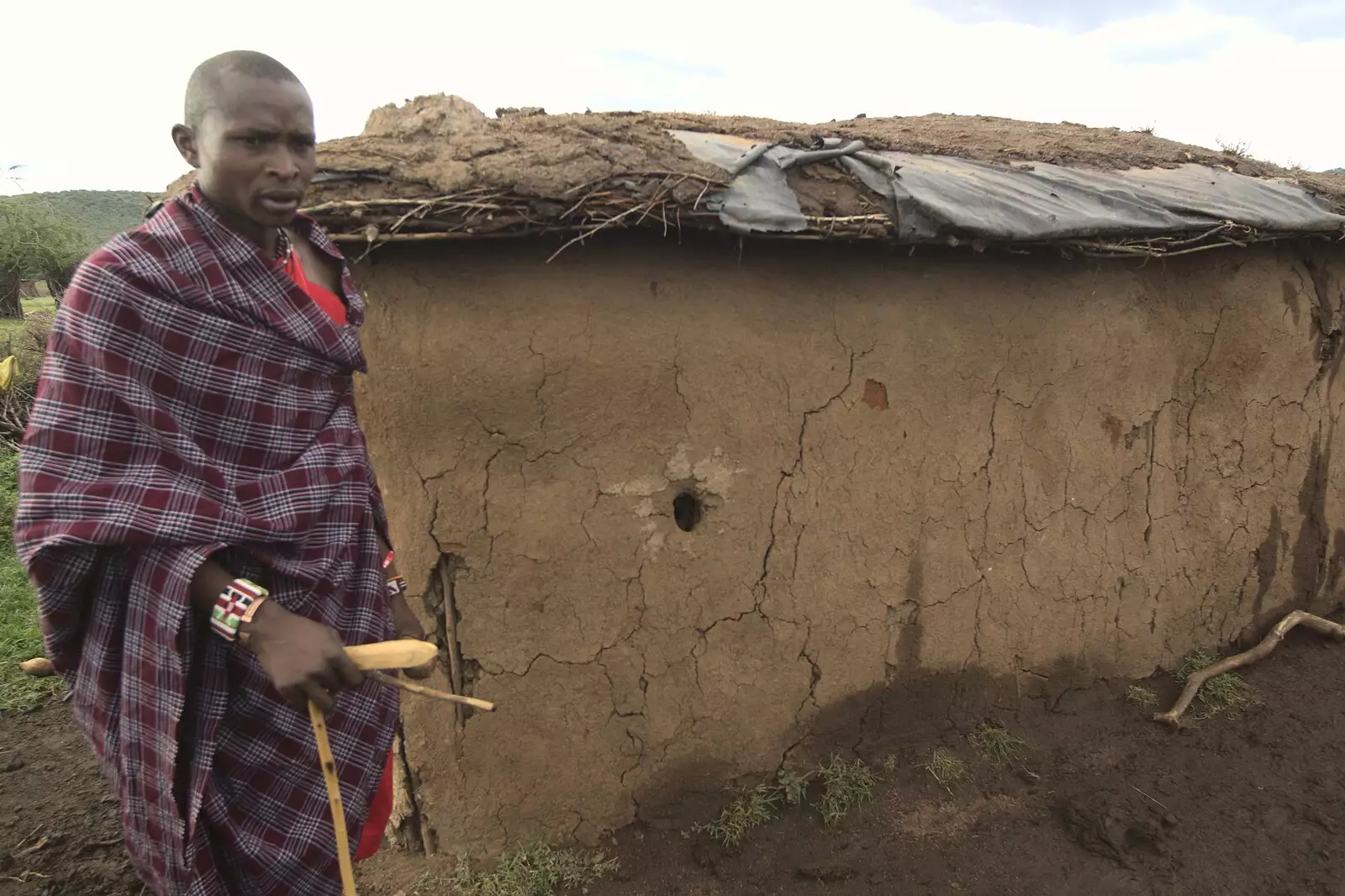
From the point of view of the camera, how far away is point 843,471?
304cm

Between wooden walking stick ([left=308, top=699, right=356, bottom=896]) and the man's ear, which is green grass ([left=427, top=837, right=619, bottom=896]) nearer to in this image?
wooden walking stick ([left=308, top=699, right=356, bottom=896])

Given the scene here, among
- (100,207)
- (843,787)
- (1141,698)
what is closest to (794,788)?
(843,787)

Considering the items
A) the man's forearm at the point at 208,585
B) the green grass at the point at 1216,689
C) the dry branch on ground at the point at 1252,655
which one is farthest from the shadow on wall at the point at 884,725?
the man's forearm at the point at 208,585

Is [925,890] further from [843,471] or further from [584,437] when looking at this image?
[584,437]

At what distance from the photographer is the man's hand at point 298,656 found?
1.34m

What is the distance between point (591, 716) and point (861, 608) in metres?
1.08

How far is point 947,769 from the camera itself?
10.7ft

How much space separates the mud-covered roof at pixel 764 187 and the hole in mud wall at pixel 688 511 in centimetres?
92

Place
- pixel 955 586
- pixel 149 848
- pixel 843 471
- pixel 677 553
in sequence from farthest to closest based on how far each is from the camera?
pixel 955 586 → pixel 843 471 → pixel 677 553 → pixel 149 848

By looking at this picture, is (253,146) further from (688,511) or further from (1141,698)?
(1141,698)

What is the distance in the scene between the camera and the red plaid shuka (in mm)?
1303

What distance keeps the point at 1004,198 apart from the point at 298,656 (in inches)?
A: 104

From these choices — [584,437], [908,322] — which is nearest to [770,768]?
[584,437]

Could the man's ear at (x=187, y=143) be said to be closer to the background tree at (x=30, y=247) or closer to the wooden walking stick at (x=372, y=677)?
the wooden walking stick at (x=372, y=677)
